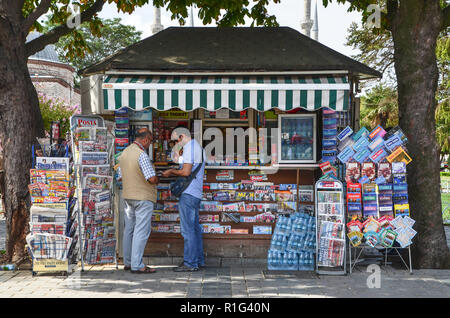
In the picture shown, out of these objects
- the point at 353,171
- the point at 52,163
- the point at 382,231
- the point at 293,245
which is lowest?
the point at 293,245

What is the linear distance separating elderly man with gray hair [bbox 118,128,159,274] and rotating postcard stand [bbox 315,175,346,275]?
2339mm

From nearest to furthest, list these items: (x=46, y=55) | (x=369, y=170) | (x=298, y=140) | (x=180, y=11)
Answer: (x=369, y=170) → (x=298, y=140) → (x=180, y=11) → (x=46, y=55)

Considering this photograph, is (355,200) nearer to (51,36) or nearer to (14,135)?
(14,135)

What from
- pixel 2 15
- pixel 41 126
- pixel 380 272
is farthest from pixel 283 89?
pixel 2 15

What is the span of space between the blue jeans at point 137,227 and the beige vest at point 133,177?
0.11 m

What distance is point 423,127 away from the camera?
21.8 feet

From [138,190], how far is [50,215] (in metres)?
1.25

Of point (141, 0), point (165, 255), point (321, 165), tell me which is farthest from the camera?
point (141, 0)

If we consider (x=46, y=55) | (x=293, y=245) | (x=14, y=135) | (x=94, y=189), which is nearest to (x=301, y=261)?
(x=293, y=245)

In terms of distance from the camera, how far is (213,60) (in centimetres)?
704

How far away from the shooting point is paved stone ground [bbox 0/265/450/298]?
541 centimetres

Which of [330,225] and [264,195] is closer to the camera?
[330,225]

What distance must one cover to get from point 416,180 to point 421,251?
3.41 feet

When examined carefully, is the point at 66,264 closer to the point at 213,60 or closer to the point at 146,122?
the point at 146,122
